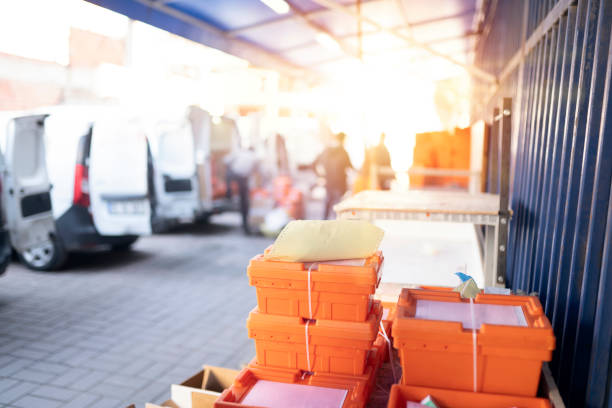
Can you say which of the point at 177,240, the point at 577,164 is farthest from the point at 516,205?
the point at 177,240

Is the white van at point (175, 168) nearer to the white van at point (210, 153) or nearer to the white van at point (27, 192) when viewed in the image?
the white van at point (210, 153)

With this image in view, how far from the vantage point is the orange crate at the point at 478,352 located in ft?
6.10

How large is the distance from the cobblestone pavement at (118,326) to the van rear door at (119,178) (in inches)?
31.4

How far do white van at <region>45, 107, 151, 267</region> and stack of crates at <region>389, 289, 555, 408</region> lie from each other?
6.53 m

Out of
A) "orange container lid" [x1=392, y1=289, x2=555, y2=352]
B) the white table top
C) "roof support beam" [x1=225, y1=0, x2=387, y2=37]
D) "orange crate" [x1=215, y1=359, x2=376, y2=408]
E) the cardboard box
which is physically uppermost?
"roof support beam" [x1=225, y1=0, x2=387, y2=37]

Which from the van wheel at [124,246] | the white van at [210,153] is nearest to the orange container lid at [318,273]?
Answer: the van wheel at [124,246]

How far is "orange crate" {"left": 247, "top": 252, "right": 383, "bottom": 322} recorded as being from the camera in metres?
2.20

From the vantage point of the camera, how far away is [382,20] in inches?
312

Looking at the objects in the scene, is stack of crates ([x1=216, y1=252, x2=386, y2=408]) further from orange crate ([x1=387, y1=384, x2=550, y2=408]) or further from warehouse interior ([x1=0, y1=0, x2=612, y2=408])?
orange crate ([x1=387, y1=384, x2=550, y2=408])

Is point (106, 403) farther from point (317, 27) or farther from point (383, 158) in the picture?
point (383, 158)

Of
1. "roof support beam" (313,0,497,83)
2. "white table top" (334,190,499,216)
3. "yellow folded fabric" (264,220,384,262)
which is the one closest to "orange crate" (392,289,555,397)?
"yellow folded fabric" (264,220,384,262)

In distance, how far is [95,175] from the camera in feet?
24.8

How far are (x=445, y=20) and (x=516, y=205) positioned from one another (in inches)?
216

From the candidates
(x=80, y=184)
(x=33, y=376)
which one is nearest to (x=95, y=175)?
(x=80, y=184)
